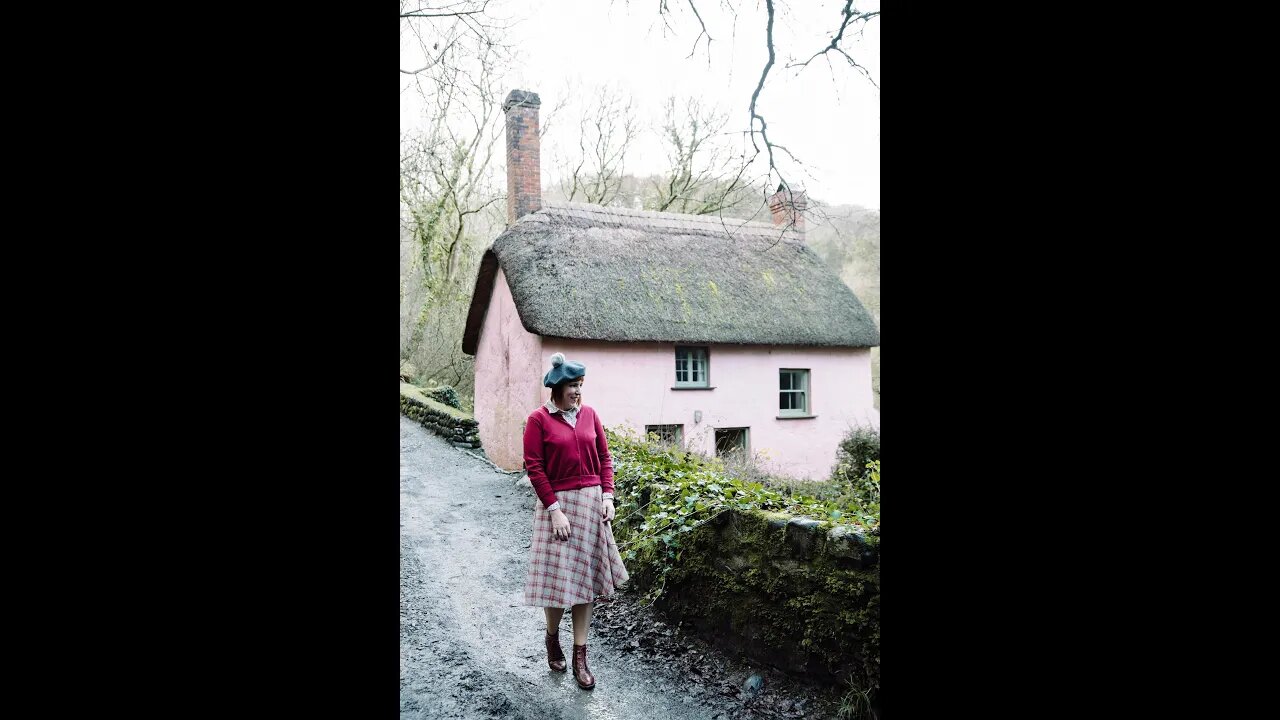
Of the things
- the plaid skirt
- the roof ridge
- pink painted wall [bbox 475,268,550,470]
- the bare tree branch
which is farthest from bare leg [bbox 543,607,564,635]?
the roof ridge

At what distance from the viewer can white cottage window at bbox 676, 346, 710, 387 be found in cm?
1283

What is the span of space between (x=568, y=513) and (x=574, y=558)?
0.22m

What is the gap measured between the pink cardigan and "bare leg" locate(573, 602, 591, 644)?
572mm

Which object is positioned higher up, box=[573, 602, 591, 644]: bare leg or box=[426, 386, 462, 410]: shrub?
box=[426, 386, 462, 410]: shrub

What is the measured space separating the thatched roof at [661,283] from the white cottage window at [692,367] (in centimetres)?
41

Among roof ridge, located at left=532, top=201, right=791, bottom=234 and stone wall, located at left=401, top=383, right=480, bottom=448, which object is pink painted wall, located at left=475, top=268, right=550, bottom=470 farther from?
roof ridge, located at left=532, top=201, right=791, bottom=234

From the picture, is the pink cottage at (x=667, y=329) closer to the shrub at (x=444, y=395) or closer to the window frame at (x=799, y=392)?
the window frame at (x=799, y=392)

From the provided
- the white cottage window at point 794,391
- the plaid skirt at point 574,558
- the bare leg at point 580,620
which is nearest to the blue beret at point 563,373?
the plaid skirt at point 574,558

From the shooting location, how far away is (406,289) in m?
20.6

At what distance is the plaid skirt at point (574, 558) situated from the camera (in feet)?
11.7

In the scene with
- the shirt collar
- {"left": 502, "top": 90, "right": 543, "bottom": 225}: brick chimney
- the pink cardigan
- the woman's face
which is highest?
{"left": 502, "top": 90, "right": 543, "bottom": 225}: brick chimney

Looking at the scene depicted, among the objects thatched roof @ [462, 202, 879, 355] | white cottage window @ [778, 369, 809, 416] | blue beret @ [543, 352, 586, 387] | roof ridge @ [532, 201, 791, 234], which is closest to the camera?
blue beret @ [543, 352, 586, 387]
